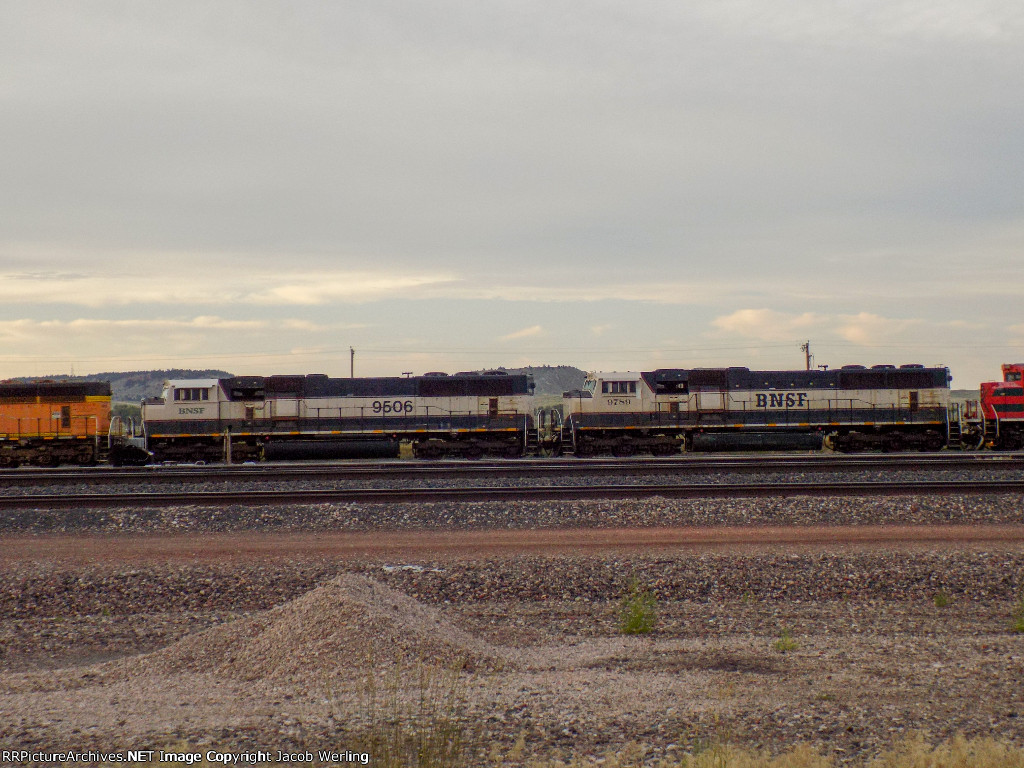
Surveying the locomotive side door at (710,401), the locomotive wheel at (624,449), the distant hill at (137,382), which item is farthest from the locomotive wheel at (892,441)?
the distant hill at (137,382)

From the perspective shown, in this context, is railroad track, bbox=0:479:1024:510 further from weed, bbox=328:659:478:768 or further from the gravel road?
weed, bbox=328:659:478:768

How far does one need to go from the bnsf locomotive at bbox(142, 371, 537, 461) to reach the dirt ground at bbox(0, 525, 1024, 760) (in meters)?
16.8

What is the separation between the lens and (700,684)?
5727 mm

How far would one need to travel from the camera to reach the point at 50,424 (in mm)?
29500

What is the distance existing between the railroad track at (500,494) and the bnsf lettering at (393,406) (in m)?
13.0

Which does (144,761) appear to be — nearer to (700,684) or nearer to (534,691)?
(534,691)

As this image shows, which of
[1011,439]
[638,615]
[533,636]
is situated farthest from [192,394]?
[1011,439]

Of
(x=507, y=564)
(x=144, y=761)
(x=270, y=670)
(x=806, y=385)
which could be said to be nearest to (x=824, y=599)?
(x=507, y=564)

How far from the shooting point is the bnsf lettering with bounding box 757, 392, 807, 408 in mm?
31562

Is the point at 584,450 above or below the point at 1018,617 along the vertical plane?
above

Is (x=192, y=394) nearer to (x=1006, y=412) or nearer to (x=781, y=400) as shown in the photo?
(x=781, y=400)

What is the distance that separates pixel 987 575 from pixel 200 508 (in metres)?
12.9

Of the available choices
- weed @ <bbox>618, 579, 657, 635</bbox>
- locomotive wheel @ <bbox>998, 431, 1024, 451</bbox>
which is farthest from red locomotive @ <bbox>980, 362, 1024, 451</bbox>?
weed @ <bbox>618, 579, 657, 635</bbox>

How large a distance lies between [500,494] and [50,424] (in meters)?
20.4
